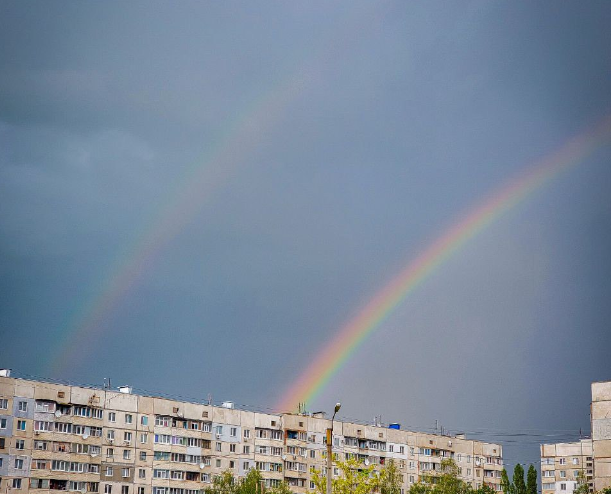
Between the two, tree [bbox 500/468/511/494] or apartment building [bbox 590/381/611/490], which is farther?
tree [bbox 500/468/511/494]

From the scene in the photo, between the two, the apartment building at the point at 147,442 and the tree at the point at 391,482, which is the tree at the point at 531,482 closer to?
the apartment building at the point at 147,442

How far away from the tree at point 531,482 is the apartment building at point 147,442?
16.6 meters

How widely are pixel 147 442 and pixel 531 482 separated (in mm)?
49991

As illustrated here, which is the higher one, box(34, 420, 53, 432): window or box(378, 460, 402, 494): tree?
box(34, 420, 53, 432): window

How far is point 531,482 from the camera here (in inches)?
4540

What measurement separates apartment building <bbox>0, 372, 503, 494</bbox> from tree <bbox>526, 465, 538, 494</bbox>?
16585 millimetres

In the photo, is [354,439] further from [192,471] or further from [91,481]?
[91,481]

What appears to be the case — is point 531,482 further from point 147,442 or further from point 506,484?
point 147,442

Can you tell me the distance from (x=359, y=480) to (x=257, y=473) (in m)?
26.4

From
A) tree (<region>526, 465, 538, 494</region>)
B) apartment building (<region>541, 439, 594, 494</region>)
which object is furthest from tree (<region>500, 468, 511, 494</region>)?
apartment building (<region>541, 439, 594, 494</region>)

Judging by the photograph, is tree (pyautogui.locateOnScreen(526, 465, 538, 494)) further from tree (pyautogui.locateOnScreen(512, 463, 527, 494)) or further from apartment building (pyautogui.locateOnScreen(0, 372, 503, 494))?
apartment building (pyautogui.locateOnScreen(0, 372, 503, 494))

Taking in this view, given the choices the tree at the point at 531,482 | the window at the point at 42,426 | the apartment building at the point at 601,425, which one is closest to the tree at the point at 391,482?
the tree at the point at 531,482

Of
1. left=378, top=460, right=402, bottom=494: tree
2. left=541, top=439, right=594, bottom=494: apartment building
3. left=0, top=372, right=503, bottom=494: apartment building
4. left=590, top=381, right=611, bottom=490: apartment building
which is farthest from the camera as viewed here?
left=541, top=439, right=594, bottom=494: apartment building

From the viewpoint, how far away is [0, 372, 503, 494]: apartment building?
9000 cm
